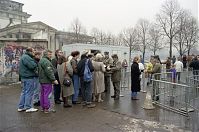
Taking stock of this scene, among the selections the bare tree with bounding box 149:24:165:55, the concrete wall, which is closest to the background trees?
the bare tree with bounding box 149:24:165:55

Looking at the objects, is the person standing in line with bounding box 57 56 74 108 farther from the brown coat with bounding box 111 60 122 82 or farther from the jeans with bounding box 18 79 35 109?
the brown coat with bounding box 111 60 122 82

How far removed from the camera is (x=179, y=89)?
8945mm

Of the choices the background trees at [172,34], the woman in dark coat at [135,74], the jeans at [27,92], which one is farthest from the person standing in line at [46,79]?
the background trees at [172,34]

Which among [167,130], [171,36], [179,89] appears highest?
[171,36]

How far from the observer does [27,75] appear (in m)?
8.55

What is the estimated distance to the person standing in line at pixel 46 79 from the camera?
8.30 meters

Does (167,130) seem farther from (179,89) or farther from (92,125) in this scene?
(179,89)

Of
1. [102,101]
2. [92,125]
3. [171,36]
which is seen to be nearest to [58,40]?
[171,36]

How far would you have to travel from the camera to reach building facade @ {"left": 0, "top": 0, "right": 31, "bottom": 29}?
58250 millimetres

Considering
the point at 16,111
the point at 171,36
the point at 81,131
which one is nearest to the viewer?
the point at 81,131

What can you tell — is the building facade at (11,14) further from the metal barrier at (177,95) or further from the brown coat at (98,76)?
the metal barrier at (177,95)

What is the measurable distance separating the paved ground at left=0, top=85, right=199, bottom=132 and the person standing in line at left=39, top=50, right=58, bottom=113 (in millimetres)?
425

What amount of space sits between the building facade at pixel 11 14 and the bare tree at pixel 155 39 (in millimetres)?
29045

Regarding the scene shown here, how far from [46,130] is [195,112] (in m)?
4.90
